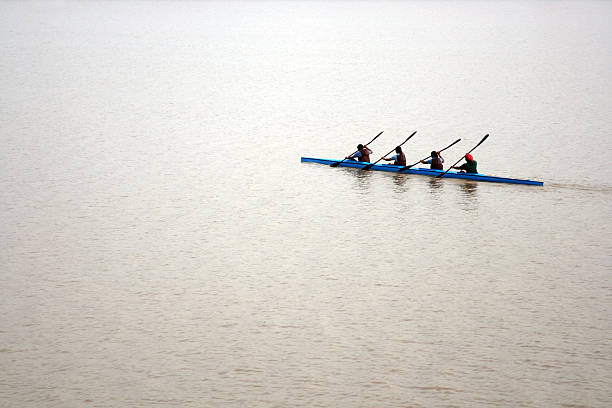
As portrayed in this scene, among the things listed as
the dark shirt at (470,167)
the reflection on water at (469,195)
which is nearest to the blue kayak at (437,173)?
the dark shirt at (470,167)

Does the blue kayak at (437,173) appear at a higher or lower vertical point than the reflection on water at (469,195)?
higher

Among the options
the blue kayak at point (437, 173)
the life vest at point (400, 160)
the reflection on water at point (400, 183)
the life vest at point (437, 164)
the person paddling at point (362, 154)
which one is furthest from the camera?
the person paddling at point (362, 154)

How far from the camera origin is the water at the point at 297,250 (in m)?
12.2

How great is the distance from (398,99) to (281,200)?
22.4 meters

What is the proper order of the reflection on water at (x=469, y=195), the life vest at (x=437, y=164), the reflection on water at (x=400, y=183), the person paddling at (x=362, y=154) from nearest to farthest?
the reflection on water at (x=469, y=195), the reflection on water at (x=400, y=183), the life vest at (x=437, y=164), the person paddling at (x=362, y=154)

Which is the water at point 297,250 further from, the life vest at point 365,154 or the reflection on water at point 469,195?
the life vest at point 365,154

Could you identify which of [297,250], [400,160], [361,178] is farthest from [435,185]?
[297,250]

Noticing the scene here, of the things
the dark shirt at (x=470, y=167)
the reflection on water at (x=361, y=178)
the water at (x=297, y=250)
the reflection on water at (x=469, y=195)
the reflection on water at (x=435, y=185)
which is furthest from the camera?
the reflection on water at (x=361, y=178)

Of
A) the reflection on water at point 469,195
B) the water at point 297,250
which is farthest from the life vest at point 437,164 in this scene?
the reflection on water at point 469,195

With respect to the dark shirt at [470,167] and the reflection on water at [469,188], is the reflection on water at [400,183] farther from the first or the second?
the dark shirt at [470,167]

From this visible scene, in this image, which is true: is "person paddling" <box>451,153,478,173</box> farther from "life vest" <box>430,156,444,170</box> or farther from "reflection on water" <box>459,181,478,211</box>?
"life vest" <box>430,156,444,170</box>

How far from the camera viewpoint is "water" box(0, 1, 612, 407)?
1225 cm

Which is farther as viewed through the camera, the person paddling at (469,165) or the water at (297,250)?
the person paddling at (469,165)

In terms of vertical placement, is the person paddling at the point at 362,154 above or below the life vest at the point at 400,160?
above
